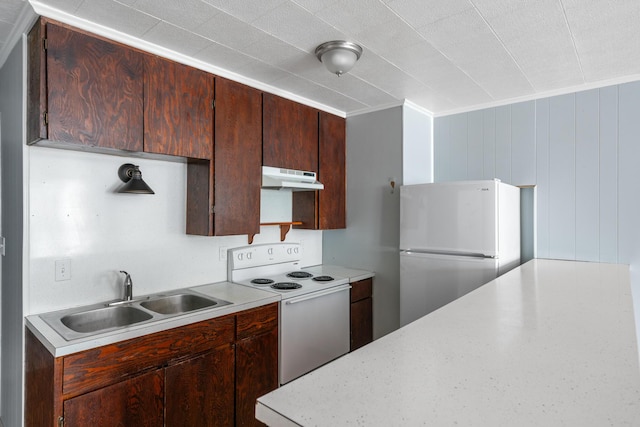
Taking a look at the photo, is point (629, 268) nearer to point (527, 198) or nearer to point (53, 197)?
point (527, 198)

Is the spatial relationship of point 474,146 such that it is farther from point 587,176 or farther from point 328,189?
point 328,189

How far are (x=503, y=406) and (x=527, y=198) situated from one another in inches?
102

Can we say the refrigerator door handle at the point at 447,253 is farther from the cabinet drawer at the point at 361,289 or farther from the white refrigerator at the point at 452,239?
the cabinet drawer at the point at 361,289

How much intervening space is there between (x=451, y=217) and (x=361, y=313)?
114 cm

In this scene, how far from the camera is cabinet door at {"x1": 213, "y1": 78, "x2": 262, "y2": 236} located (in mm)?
2361

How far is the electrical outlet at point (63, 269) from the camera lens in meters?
1.92


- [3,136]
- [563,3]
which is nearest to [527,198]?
[563,3]

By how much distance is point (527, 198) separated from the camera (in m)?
2.97

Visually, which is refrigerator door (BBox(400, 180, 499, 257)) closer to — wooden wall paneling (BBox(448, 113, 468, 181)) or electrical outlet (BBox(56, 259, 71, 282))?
wooden wall paneling (BBox(448, 113, 468, 181))

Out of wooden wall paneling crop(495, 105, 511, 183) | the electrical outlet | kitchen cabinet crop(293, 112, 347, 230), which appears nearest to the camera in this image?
the electrical outlet

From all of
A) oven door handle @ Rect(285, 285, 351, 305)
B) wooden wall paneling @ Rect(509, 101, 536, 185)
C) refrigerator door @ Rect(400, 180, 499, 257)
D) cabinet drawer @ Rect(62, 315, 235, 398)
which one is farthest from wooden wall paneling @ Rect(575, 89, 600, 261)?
cabinet drawer @ Rect(62, 315, 235, 398)

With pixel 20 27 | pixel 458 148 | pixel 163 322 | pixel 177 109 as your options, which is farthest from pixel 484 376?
pixel 458 148

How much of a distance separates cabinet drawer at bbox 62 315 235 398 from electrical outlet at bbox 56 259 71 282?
619 millimetres

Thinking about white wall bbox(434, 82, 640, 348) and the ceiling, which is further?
white wall bbox(434, 82, 640, 348)
